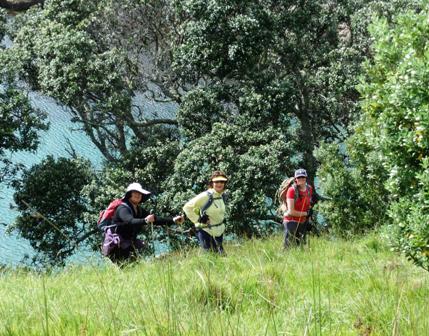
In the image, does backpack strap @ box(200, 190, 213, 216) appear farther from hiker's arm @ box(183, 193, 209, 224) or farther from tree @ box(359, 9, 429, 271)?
tree @ box(359, 9, 429, 271)

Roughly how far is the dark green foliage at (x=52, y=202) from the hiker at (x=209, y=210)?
9.60m

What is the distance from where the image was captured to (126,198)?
8.16 meters

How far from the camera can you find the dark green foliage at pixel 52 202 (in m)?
18.5

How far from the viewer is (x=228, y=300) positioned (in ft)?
16.2

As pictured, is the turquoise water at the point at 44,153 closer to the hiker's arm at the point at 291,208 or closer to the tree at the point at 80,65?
the tree at the point at 80,65

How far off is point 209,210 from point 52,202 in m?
10.8

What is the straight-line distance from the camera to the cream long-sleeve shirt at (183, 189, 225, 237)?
29.5 feet

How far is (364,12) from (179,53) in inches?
220

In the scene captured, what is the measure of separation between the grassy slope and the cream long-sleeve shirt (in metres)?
1.05

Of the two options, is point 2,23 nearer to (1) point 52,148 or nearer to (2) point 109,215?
(1) point 52,148

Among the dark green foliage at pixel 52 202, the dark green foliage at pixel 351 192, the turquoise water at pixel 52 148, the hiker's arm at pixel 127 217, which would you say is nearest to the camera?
the hiker's arm at pixel 127 217

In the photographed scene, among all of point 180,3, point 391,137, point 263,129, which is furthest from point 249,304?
point 180,3

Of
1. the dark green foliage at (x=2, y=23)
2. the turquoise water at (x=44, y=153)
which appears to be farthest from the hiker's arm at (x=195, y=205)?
the dark green foliage at (x=2, y=23)

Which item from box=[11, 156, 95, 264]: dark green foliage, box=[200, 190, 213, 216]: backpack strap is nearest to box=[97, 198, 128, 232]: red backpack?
box=[200, 190, 213, 216]: backpack strap
